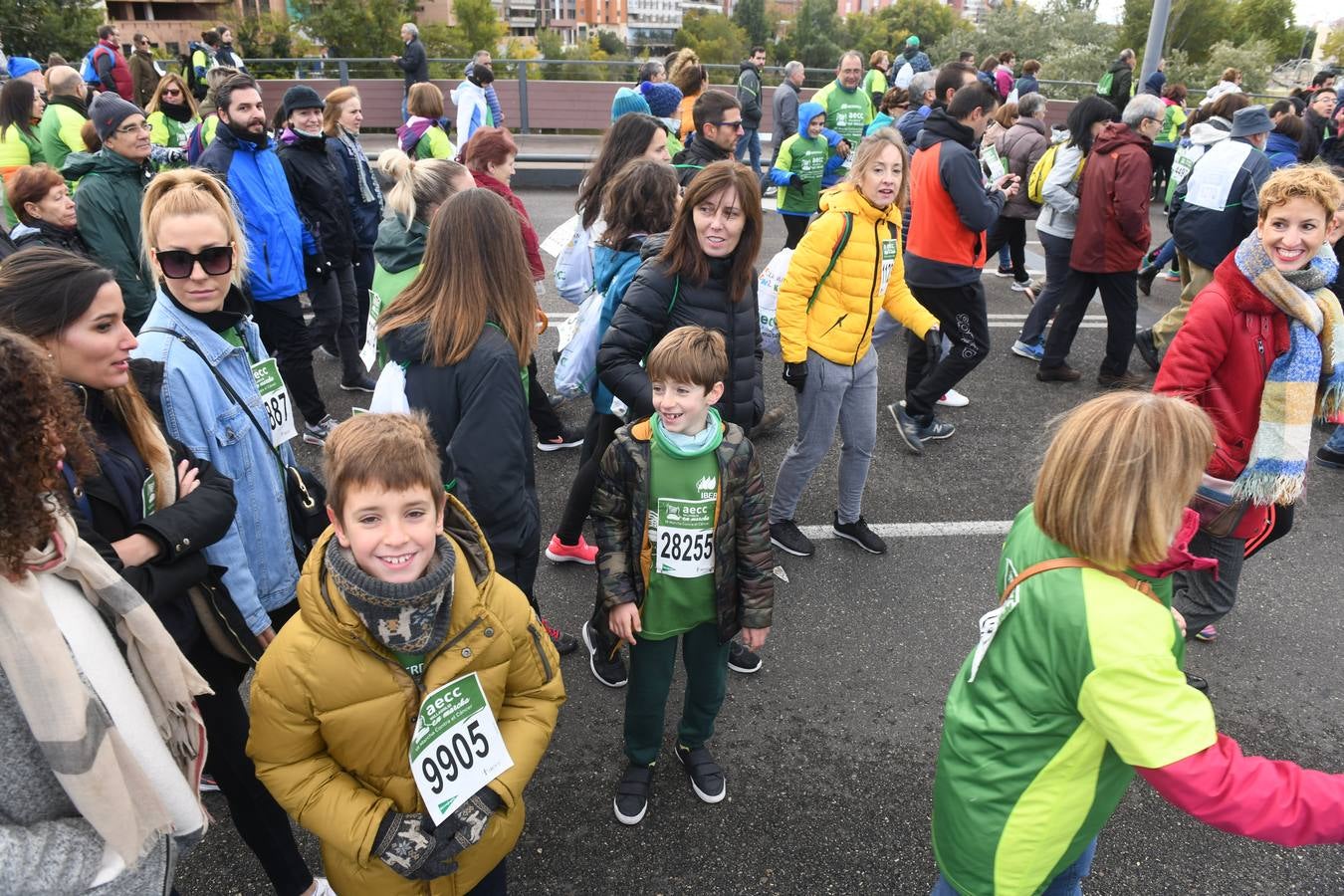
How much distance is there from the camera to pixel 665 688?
112 inches

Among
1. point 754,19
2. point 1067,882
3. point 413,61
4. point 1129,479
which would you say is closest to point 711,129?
point 1129,479

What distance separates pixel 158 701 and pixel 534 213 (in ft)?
34.6

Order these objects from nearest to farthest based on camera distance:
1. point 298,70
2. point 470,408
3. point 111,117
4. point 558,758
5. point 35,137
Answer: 1. point 470,408
2. point 558,758
3. point 111,117
4. point 35,137
5. point 298,70

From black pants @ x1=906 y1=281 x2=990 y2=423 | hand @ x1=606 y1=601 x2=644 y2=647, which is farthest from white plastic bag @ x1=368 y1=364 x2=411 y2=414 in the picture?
black pants @ x1=906 y1=281 x2=990 y2=423

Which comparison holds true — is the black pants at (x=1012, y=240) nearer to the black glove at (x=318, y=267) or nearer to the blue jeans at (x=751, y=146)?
the blue jeans at (x=751, y=146)

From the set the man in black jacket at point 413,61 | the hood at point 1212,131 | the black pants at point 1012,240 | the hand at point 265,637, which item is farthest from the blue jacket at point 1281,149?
the man in black jacket at point 413,61

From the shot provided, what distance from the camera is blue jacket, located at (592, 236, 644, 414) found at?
3709 mm

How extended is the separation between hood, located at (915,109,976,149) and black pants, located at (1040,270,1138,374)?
62.6 inches

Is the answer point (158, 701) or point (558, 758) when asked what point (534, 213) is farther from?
point (158, 701)

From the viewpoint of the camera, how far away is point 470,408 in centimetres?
264

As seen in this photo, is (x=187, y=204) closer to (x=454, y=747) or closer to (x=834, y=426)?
(x=454, y=747)

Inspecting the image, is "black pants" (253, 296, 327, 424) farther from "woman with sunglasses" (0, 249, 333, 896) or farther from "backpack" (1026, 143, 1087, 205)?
"backpack" (1026, 143, 1087, 205)

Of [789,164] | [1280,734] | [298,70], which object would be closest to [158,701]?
[1280,734]

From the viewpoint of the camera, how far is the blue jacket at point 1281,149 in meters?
6.93
